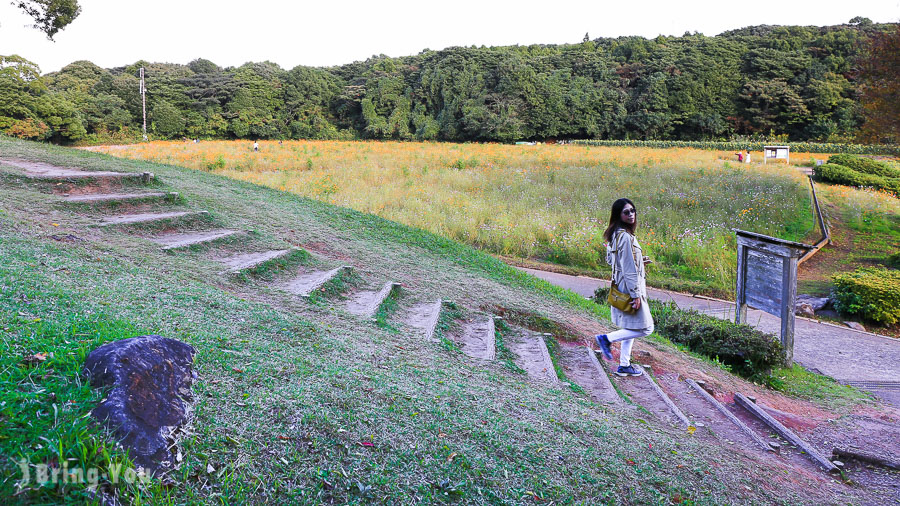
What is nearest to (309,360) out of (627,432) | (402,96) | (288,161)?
(627,432)

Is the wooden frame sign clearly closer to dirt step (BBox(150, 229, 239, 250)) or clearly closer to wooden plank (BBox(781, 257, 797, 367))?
wooden plank (BBox(781, 257, 797, 367))

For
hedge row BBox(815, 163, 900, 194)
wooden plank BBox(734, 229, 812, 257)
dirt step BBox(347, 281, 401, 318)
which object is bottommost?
dirt step BBox(347, 281, 401, 318)

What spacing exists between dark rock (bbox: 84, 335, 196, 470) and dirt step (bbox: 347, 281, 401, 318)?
2471 mm

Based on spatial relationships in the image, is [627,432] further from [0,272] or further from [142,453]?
[0,272]

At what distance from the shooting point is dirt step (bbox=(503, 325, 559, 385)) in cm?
455

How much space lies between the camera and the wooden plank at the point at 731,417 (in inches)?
153

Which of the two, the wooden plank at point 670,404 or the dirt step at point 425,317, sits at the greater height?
the dirt step at point 425,317

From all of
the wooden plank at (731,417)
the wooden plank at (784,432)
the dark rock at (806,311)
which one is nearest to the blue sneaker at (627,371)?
A: the wooden plank at (731,417)

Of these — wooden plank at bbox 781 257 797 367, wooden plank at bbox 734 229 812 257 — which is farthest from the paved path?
wooden plank at bbox 734 229 812 257

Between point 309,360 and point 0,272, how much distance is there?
2.08 m

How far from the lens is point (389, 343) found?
13.6ft

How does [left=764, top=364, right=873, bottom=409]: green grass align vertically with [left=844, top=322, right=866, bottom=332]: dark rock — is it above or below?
below

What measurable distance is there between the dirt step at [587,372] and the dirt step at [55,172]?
665 centimetres

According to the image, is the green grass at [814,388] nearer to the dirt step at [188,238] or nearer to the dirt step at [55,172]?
the dirt step at [188,238]
